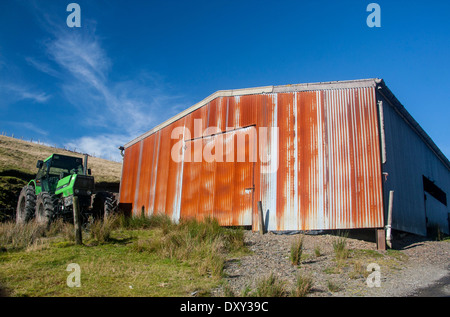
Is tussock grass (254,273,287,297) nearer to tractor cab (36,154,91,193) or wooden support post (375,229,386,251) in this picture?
wooden support post (375,229,386,251)

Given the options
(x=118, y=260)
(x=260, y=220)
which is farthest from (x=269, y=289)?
(x=260, y=220)

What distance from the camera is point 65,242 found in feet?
28.8

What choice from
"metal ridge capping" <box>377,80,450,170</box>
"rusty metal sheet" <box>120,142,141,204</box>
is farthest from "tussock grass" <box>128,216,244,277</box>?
"rusty metal sheet" <box>120,142,141,204</box>

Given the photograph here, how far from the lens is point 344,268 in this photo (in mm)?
7184

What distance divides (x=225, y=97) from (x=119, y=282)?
26.7ft

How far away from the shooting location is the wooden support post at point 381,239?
913 centimetres

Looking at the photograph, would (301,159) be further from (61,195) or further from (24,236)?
(61,195)

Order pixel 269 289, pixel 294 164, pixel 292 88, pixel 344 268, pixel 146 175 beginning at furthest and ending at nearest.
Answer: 1. pixel 146 175
2. pixel 292 88
3. pixel 294 164
4. pixel 344 268
5. pixel 269 289

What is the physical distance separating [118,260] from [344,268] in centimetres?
490

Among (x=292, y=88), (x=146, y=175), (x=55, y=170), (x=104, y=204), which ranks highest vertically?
(x=292, y=88)

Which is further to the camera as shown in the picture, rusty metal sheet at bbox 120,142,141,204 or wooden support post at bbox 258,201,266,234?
rusty metal sheet at bbox 120,142,141,204

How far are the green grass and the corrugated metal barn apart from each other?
200 cm

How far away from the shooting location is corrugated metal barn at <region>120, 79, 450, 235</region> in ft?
32.4
